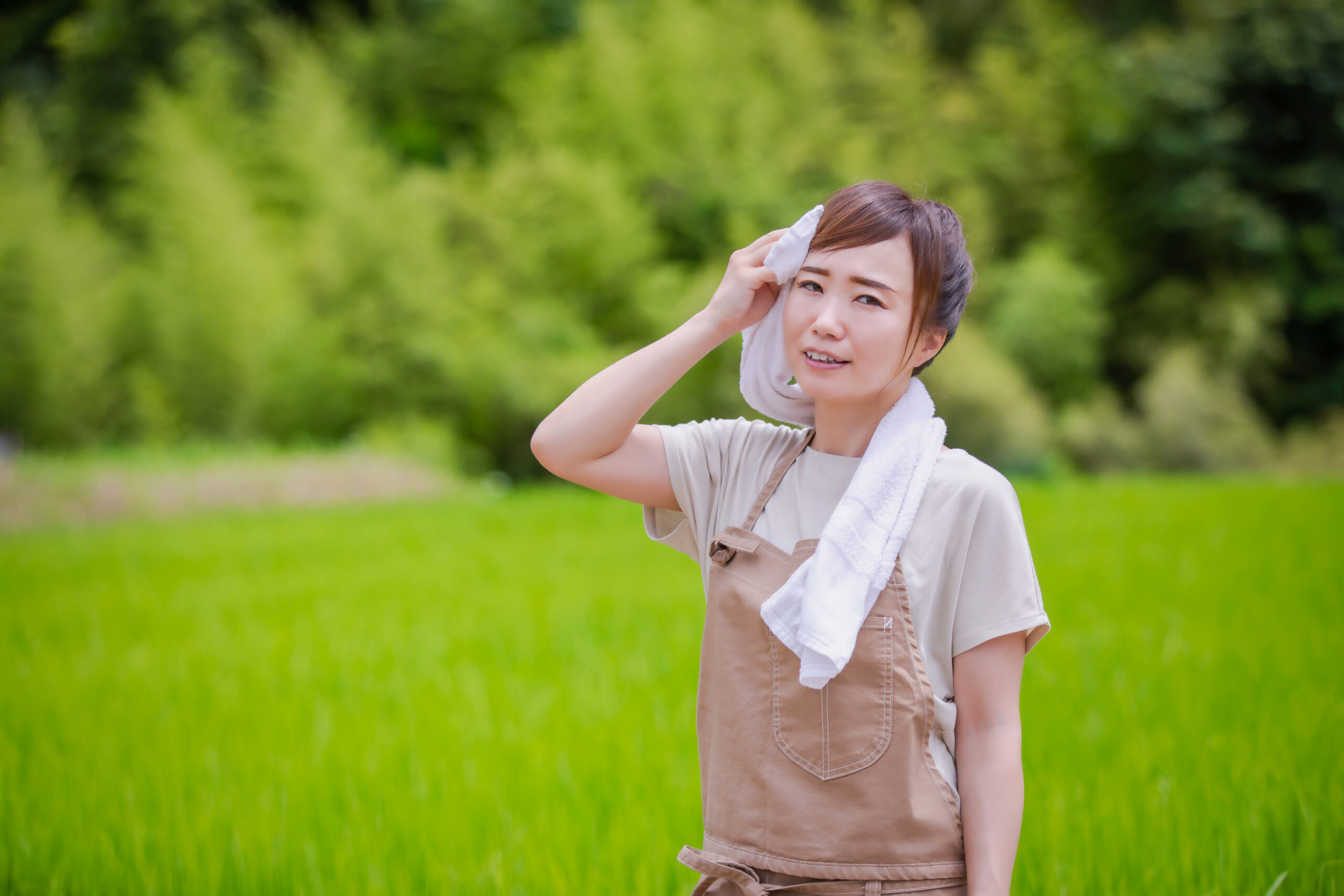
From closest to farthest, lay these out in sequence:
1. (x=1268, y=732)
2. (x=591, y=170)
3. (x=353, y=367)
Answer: (x=1268, y=732)
(x=353, y=367)
(x=591, y=170)

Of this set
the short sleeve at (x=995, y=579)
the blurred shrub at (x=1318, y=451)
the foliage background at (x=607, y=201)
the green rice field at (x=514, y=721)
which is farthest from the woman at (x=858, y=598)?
the blurred shrub at (x=1318, y=451)

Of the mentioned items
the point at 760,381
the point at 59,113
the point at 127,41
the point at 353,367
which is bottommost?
the point at 760,381

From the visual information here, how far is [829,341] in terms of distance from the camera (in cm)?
112

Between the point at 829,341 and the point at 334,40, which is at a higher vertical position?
the point at 334,40

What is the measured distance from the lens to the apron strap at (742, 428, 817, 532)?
1.19 meters

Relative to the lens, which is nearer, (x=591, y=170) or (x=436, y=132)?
(x=591, y=170)

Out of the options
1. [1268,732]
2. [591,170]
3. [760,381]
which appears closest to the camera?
[760,381]

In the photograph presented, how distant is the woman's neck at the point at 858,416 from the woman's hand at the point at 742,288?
0.46 feet

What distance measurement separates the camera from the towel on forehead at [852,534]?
3.42 ft

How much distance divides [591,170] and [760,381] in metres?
11.4

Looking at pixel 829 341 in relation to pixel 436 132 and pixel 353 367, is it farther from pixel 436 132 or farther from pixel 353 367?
pixel 436 132

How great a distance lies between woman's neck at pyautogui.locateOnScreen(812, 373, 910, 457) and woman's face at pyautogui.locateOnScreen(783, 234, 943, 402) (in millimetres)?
51

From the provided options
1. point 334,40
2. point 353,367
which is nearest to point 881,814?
point 353,367

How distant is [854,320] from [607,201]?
11.2 metres
